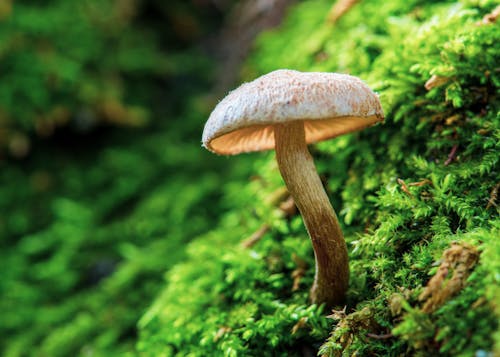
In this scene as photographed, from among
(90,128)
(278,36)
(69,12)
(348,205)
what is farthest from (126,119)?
(348,205)

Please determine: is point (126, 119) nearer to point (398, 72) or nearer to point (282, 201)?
point (282, 201)

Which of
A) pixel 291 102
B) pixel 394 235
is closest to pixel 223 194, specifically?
pixel 394 235

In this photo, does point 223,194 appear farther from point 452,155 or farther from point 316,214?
point 452,155

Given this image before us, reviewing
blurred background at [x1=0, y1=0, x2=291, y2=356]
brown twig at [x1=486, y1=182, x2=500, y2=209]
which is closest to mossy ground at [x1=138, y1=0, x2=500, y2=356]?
brown twig at [x1=486, y1=182, x2=500, y2=209]

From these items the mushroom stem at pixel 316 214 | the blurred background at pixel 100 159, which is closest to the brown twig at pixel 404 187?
the mushroom stem at pixel 316 214

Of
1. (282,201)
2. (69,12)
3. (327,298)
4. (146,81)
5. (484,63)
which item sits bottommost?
(327,298)

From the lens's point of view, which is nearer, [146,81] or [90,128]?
[90,128]
